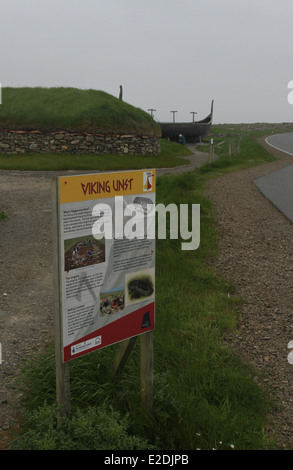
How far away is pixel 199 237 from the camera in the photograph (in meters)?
8.21

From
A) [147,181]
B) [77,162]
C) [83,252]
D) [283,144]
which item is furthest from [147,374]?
[283,144]

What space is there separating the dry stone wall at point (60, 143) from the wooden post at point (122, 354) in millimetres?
19910

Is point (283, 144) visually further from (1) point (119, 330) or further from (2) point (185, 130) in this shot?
(1) point (119, 330)

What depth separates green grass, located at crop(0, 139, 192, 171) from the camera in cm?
1992

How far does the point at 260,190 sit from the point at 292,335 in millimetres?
9317

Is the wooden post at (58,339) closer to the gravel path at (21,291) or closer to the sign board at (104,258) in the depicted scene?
the sign board at (104,258)

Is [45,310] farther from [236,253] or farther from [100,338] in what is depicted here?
[236,253]

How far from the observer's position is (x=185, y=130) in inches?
1703

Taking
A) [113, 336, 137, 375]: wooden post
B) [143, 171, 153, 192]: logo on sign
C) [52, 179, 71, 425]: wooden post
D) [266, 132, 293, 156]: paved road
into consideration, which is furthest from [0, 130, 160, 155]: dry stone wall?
[52, 179, 71, 425]: wooden post

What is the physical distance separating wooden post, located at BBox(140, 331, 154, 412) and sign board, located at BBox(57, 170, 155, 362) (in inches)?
4.7

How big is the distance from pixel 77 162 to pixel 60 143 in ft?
9.19

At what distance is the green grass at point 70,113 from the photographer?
898 inches

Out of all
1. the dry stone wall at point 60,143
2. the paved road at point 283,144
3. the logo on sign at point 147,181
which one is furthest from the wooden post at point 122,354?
the paved road at point 283,144
